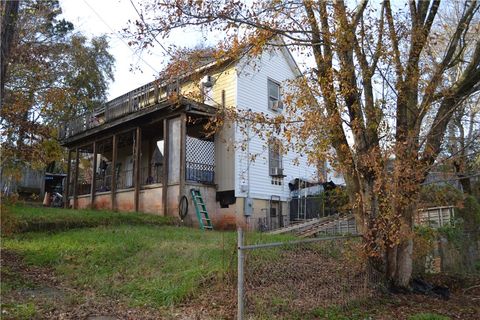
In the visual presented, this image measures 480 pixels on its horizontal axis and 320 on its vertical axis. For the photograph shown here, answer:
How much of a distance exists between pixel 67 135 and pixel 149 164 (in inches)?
217

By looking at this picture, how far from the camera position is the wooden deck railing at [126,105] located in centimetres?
1647

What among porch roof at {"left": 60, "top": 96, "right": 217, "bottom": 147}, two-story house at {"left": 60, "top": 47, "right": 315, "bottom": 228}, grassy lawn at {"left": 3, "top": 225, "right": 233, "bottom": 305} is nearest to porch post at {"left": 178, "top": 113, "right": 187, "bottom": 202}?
two-story house at {"left": 60, "top": 47, "right": 315, "bottom": 228}

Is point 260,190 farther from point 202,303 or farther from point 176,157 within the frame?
point 202,303

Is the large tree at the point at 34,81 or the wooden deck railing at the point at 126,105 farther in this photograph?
the wooden deck railing at the point at 126,105

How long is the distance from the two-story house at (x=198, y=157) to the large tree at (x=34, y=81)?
246cm

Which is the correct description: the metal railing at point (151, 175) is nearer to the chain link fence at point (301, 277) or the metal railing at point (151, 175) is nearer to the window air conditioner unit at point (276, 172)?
the window air conditioner unit at point (276, 172)

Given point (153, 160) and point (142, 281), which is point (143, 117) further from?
point (142, 281)

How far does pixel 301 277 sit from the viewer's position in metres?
6.70

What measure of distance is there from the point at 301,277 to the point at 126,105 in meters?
13.2

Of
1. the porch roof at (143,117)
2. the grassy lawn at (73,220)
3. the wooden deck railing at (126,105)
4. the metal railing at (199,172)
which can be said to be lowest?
the grassy lawn at (73,220)

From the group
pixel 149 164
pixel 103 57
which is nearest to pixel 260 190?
pixel 149 164

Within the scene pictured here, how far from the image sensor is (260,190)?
17547 mm

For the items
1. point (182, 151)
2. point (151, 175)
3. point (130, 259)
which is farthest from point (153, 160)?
point (130, 259)

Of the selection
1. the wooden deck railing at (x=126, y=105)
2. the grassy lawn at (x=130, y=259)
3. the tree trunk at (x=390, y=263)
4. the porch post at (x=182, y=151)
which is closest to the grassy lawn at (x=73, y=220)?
the grassy lawn at (x=130, y=259)
